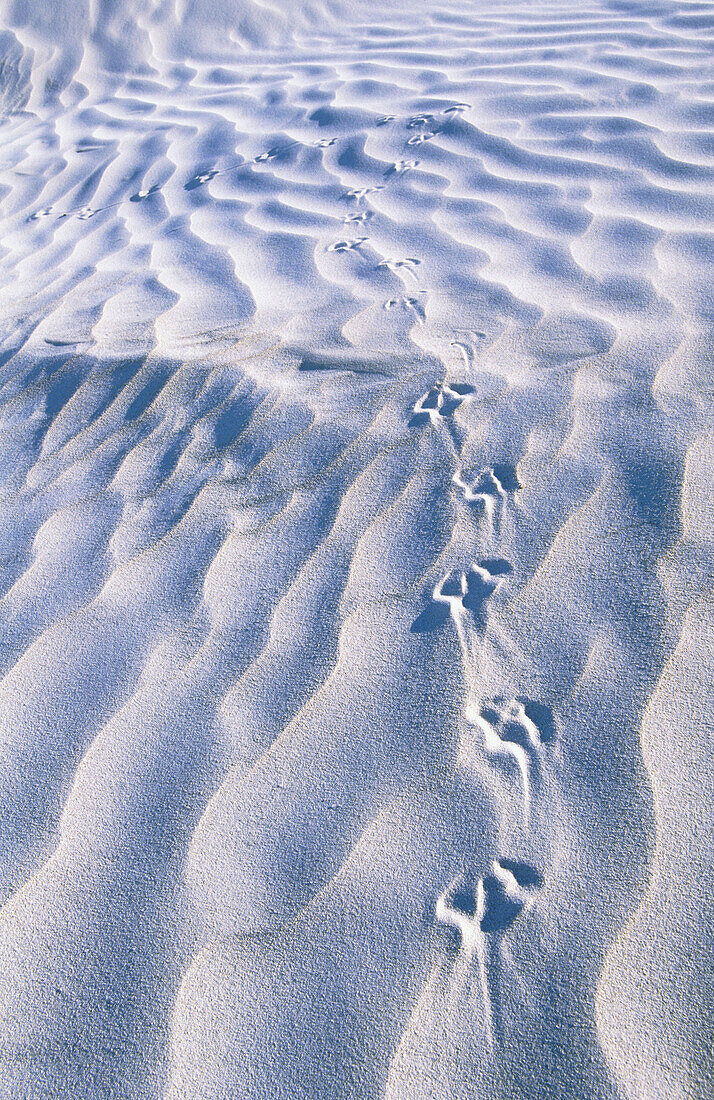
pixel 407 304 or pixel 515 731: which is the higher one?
pixel 407 304

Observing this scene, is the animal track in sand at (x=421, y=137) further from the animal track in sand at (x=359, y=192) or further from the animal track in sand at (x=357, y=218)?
the animal track in sand at (x=357, y=218)

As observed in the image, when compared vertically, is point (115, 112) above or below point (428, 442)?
above

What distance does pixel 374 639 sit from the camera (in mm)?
1406

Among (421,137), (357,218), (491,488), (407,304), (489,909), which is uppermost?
(421,137)

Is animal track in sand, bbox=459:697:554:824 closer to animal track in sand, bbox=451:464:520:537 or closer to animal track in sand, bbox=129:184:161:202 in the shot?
animal track in sand, bbox=451:464:520:537

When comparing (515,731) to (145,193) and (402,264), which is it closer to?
(402,264)

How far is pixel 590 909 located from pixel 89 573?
3.65 feet

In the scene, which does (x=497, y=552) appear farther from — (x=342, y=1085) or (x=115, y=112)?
(x=115, y=112)

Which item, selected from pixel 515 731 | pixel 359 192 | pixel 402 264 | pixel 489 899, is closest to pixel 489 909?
pixel 489 899

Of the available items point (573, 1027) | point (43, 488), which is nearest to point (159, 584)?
point (43, 488)

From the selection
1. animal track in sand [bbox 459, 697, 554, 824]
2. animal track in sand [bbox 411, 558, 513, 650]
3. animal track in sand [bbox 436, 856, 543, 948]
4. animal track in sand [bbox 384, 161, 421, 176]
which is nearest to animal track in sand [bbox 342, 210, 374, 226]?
animal track in sand [bbox 384, 161, 421, 176]

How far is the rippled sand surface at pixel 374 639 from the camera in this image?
3.22 ft

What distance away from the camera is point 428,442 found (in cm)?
179

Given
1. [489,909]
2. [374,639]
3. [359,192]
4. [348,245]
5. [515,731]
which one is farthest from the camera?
[359,192]
